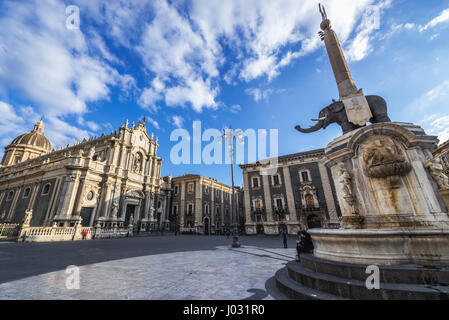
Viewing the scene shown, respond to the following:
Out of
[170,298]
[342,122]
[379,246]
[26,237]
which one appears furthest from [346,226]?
[26,237]

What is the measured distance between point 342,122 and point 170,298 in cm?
638

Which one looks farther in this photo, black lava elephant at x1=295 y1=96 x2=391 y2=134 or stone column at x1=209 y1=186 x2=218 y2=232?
stone column at x1=209 y1=186 x2=218 y2=232

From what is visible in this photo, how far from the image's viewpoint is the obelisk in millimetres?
5484

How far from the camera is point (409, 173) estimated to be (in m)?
4.06

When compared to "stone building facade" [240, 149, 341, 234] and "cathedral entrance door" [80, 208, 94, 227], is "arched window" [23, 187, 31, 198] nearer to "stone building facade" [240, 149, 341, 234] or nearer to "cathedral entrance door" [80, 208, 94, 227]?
"cathedral entrance door" [80, 208, 94, 227]

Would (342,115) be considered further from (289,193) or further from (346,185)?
(289,193)

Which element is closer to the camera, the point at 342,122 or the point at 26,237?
the point at 342,122

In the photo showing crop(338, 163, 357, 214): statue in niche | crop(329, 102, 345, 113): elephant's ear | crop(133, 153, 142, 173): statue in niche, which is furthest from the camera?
crop(133, 153, 142, 173): statue in niche

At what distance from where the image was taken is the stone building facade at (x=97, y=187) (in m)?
21.2

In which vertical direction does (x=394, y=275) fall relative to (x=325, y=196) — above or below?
below

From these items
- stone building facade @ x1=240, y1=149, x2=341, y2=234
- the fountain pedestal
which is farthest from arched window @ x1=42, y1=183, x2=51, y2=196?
the fountain pedestal

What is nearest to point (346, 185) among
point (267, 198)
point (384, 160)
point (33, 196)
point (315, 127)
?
point (384, 160)

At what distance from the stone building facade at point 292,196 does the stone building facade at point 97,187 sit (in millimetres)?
15443
